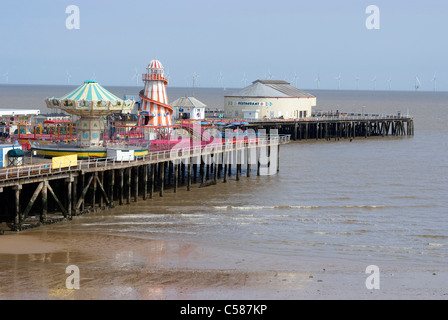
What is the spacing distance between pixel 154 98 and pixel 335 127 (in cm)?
4136

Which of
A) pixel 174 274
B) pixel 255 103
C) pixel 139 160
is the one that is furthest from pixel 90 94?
pixel 255 103

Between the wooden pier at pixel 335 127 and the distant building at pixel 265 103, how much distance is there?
2.58m

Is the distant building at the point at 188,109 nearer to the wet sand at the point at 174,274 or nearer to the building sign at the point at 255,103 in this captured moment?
the building sign at the point at 255,103

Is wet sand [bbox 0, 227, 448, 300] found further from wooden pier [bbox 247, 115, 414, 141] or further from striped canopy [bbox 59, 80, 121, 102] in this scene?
wooden pier [bbox 247, 115, 414, 141]

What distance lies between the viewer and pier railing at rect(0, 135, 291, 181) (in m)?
34.9

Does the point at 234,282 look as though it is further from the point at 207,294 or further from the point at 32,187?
the point at 32,187

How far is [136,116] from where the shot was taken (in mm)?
60719

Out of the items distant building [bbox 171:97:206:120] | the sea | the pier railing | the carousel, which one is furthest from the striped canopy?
distant building [bbox 171:97:206:120]

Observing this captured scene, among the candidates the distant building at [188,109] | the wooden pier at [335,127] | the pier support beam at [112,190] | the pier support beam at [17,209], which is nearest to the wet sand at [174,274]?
the pier support beam at [17,209]

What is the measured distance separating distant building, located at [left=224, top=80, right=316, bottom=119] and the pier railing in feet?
95.6

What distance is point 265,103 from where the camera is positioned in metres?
91.1

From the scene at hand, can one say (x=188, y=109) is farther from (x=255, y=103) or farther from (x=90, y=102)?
(x=90, y=102)

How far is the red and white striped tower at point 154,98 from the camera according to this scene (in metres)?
58.1
